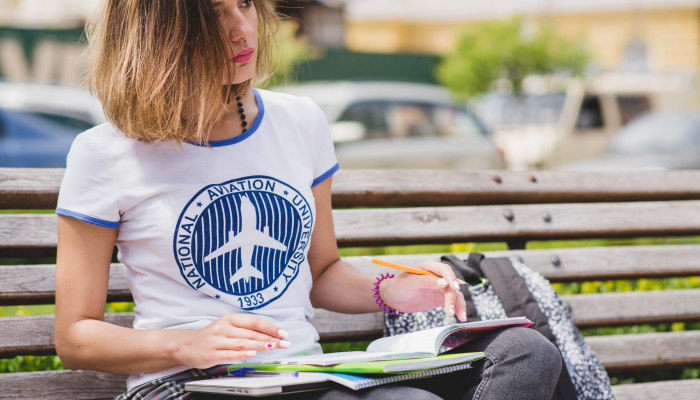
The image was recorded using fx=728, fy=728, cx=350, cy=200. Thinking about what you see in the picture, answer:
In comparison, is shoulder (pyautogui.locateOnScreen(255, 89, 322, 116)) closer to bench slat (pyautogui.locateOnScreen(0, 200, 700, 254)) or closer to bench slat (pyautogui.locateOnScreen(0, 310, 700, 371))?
bench slat (pyautogui.locateOnScreen(0, 200, 700, 254))

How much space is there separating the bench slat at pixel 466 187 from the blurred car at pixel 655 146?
5502 millimetres

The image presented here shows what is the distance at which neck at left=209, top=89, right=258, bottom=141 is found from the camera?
5.79 ft

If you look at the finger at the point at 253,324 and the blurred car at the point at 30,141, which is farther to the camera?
the blurred car at the point at 30,141

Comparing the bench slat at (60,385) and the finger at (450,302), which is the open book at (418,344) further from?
the bench slat at (60,385)

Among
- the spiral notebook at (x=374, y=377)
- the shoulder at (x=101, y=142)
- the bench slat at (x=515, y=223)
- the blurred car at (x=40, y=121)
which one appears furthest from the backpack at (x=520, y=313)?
the blurred car at (x=40, y=121)

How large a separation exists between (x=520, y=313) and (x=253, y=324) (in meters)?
0.94

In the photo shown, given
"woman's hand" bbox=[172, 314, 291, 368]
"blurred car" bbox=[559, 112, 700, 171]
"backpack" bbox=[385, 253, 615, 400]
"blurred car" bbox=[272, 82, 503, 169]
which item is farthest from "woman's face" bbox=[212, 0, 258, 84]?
"blurred car" bbox=[559, 112, 700, 171]

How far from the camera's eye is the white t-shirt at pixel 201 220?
161 centimetres

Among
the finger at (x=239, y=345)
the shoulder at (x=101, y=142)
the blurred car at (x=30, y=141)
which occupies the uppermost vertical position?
the shoulder at (x=101, y=142)

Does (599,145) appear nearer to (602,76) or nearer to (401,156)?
(602,76)

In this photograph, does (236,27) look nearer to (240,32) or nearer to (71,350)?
(240,32)

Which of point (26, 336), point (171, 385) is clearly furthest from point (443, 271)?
point (26, 336)

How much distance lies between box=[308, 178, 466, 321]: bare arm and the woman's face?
Answer: 14.7 inches

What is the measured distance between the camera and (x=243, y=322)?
1.43 meters
